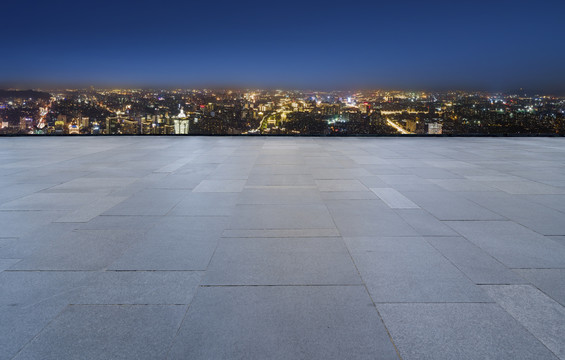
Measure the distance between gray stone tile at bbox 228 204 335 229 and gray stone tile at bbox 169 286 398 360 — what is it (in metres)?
1.95

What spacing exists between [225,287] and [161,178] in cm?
615

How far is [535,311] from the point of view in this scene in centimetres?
315

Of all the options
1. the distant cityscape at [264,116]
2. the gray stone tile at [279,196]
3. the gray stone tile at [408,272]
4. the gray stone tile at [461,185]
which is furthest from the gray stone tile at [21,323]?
the distant cityscape at [264,116]

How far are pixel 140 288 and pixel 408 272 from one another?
2970 millimetres

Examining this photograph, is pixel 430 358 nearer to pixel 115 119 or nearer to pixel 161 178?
pixel 161 178

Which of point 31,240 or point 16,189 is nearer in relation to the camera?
point 31,240

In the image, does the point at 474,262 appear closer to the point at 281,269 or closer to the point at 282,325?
the point at 281,269

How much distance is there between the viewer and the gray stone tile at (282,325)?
102 inches

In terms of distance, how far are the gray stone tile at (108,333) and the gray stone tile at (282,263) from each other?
29.9 inches

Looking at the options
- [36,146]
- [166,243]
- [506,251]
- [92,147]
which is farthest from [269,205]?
[36,146]

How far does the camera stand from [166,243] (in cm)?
471

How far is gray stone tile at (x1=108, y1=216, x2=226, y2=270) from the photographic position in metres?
4.06

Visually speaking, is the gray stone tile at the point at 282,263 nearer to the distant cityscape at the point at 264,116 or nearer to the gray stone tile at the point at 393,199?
the gray stone tile at the point at 393,199

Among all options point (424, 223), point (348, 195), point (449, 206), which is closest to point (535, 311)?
point (424, 223)
